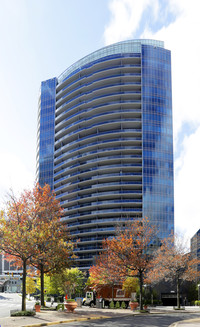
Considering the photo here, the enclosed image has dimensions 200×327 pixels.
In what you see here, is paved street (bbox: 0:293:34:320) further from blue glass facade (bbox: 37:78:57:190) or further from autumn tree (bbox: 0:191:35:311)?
blue glass facade (bbox: 37:78:57:190)

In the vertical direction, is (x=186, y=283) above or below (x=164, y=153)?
below

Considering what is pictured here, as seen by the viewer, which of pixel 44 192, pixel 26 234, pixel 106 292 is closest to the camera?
pixel 26 234

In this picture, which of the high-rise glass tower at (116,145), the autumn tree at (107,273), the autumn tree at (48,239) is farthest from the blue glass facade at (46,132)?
the autumn tree at (48,239)

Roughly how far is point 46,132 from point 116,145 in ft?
131

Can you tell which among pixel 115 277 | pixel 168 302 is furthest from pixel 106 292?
pixel 168 302

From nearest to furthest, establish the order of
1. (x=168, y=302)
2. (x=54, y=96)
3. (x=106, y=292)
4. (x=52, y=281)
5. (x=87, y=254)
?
1. (x=106, y=292)
2. (x=52, y=281)
3. (x=168, y=302)
4. (x=87, y=254)
5. (x=54, y=96)

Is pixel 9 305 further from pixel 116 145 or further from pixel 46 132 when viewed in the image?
pixel 46 132

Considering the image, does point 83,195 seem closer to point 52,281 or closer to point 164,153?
point 164,153

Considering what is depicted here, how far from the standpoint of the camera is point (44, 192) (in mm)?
51906

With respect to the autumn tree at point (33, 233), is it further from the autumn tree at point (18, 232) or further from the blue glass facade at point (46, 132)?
the blue glass facade at point (46, 132)

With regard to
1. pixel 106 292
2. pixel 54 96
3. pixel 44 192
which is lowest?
pixel 106 292

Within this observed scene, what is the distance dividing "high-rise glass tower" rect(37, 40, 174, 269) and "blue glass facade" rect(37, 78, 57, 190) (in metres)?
3.49

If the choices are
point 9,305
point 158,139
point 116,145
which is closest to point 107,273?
point 9,305

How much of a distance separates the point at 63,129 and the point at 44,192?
111 metres
